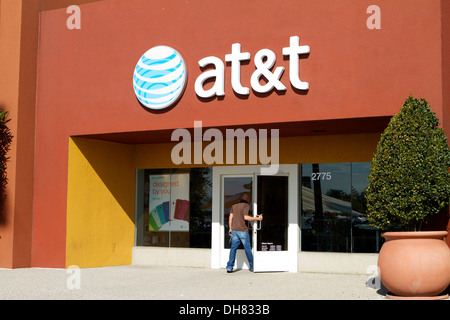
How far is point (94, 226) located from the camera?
43.6 feet

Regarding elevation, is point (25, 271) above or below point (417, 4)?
below

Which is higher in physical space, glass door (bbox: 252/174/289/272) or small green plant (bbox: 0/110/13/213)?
small green plant (bbox: 0/110/13/213)

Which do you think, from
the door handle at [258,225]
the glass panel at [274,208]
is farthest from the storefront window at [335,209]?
the door handle at [258,225]

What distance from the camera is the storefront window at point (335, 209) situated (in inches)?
476

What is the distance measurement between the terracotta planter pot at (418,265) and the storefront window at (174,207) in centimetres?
575

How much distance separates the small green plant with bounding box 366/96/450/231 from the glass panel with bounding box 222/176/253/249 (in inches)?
182

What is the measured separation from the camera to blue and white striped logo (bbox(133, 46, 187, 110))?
1170cm

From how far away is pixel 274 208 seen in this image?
12.6 m

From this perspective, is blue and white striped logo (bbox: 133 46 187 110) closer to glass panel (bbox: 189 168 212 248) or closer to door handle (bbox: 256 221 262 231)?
glass panel (bbox: 189 168 212 248)

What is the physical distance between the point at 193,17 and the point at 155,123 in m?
2.27

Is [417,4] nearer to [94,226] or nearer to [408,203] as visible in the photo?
[408,203]

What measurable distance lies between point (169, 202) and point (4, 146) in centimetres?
395

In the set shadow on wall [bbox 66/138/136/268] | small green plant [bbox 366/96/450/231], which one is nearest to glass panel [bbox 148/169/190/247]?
shadow on wall [bbox 66/138/136/268]
